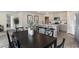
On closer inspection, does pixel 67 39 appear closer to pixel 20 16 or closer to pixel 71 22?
pixel 71 22

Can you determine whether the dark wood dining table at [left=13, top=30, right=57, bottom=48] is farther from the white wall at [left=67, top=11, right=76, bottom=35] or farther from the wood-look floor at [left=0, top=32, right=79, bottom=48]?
the white wall at [left=67, top=11, right=76, bottom=35]

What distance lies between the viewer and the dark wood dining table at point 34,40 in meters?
2.58

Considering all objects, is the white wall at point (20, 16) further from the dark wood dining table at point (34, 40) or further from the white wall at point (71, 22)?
the white wall at point (71, 22)

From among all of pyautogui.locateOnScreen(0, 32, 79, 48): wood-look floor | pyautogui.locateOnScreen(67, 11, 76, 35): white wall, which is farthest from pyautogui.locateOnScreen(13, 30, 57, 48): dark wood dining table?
pyautogui.locateOnScreen(67, 11, 76, 35): white wall

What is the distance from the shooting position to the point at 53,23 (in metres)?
2.62

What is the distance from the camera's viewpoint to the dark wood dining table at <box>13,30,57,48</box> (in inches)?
102

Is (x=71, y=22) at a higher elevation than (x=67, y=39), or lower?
higher

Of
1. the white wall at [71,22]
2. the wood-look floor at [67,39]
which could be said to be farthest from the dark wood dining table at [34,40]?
the white wall at [71,22]

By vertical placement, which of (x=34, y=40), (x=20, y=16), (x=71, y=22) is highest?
(x=20, y=16)

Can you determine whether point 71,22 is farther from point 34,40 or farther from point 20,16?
point 20,16

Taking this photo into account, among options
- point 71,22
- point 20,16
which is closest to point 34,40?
point 20,16

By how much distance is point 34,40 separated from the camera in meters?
2.60
